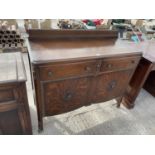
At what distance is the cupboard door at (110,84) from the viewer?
1164 millimetres

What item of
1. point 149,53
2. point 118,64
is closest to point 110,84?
point 118,64

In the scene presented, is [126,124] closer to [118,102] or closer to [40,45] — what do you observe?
[118,102]

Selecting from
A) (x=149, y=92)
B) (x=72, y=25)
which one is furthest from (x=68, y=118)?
(x=72, y=25)

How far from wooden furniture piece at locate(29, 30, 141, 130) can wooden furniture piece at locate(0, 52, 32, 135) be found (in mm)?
115

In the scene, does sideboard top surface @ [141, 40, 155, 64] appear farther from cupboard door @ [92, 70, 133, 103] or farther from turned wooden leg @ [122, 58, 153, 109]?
cupboard door @ [92, 70, 133, 103]

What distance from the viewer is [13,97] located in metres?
0.83

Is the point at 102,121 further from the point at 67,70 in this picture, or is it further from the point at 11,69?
the point at 11,69

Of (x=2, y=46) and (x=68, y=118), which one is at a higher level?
(x=2, y=46)

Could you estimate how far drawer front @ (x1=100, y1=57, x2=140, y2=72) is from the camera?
3.41 feet

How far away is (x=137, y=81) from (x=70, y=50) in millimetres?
960

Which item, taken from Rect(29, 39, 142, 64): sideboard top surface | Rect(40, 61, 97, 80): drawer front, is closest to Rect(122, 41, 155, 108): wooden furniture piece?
Rect(29, 39, 142, 64): sideboard top surface

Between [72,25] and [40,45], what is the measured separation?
1543mm
